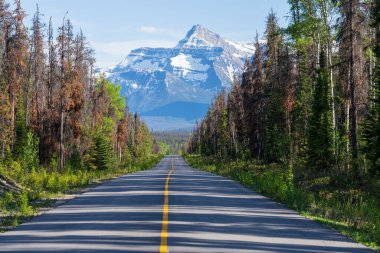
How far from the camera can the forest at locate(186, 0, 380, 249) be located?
2009cm

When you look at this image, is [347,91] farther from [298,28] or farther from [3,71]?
[3,71]

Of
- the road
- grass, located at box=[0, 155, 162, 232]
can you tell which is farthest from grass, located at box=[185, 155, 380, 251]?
grass, located at box=[0, 155, 162, 232]

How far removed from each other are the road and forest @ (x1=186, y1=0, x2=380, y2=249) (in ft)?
3.88

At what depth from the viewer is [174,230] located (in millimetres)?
11320

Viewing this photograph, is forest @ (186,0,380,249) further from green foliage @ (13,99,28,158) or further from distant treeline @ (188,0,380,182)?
green foliage @ (13,99,28,158)

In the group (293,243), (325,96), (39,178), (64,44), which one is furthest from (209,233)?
(64,44)

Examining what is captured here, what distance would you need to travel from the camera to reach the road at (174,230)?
952cm

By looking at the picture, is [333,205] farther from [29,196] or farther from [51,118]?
[51,118]

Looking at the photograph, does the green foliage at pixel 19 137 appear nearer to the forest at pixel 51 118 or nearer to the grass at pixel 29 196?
the forest at pixel 51 118

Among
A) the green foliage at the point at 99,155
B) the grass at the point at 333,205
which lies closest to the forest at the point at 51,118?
the green foliage at the point at 99,155

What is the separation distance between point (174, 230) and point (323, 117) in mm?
25184

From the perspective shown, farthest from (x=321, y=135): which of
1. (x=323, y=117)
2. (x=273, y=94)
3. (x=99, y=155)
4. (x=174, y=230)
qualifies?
(x=99, y=155)

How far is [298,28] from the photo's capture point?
37344 millimetres

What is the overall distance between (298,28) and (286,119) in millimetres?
11278
